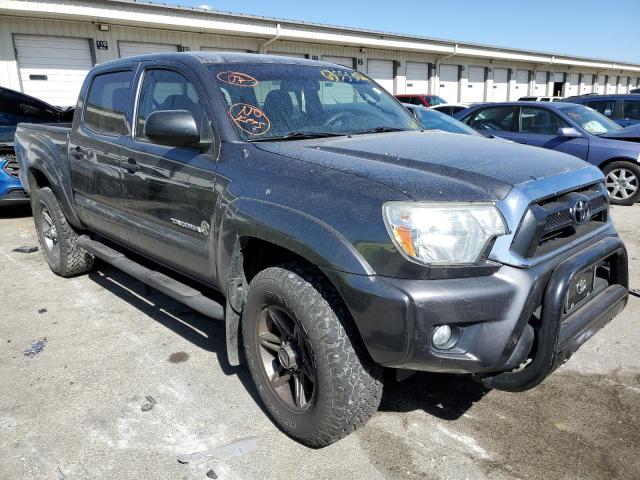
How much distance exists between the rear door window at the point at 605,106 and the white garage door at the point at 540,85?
26235 mm

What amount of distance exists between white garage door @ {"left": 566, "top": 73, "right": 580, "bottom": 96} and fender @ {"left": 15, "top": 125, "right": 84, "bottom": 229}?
41.1m

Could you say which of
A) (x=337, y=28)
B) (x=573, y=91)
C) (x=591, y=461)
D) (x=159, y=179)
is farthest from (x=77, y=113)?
(x=573, y=91)

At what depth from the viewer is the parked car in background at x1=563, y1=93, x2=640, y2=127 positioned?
1062cm

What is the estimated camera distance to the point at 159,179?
10.4 ft

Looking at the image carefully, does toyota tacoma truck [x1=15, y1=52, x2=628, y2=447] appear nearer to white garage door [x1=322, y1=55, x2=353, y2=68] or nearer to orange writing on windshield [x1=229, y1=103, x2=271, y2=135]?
orange writing on windshield [x1=229, y1=103, x2=271, y2=135]

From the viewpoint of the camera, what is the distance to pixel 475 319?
200 centimetres

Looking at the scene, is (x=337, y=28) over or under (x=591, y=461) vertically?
over

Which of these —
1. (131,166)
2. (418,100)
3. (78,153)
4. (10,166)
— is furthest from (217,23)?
(131,166)

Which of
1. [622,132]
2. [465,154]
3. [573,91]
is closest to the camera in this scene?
[465,154]

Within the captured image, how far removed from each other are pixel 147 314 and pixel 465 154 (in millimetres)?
2842

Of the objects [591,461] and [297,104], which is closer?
[591,461]

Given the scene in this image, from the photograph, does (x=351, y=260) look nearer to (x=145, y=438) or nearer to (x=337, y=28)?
(x=145, y=438)

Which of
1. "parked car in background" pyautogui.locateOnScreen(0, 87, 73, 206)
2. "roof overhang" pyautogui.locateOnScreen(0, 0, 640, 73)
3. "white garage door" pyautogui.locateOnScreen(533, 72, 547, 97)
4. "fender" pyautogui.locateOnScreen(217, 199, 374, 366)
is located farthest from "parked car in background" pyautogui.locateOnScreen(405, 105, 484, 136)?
"white garage door" pyautogui.locateOnScreen(533, 72, 547, 97)

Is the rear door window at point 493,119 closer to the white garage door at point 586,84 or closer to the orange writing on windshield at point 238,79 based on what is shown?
the orange writing on windshield at point 238,79
